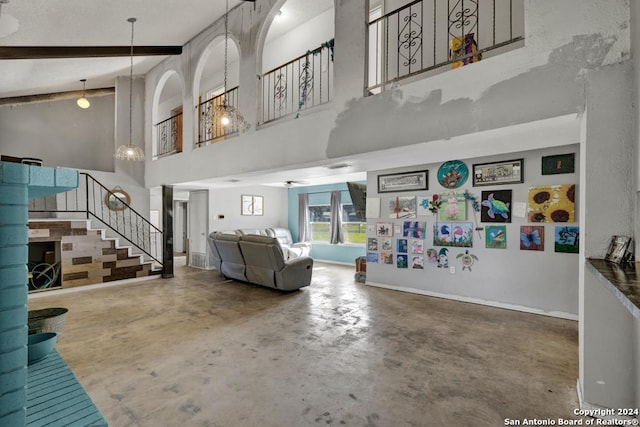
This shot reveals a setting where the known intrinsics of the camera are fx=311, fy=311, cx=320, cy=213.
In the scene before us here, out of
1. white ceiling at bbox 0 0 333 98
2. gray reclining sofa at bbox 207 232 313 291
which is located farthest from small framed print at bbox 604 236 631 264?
white ceiling at bbox 0 0 333 98

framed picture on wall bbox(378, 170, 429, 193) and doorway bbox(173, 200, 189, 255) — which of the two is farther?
doorway bbox(173, 200, 189, 255)

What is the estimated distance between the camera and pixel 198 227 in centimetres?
824

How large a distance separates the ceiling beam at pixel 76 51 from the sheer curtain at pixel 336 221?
515 centimetres

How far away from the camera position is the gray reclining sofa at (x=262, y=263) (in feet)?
17.5

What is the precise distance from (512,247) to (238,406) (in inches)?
160

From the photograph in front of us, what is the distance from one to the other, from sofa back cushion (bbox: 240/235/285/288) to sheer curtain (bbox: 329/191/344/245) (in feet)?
11.4

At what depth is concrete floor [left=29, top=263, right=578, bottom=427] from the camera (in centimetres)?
215

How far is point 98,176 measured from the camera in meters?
6.82

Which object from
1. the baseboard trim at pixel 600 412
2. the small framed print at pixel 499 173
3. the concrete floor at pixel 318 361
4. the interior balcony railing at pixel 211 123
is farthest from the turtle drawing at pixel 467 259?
the interior balcony railing at pixel 211 123

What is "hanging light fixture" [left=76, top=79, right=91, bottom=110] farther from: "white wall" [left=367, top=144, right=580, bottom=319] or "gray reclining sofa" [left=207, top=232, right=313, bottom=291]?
"white wall" [left=367, top=144, right=580, bottom=319]

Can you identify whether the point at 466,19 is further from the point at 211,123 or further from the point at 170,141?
the point at 170,141

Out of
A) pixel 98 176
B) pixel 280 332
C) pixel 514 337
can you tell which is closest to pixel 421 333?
pixel 514 337

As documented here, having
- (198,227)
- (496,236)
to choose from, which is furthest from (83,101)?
(496,236)

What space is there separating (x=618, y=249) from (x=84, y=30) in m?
7.22
